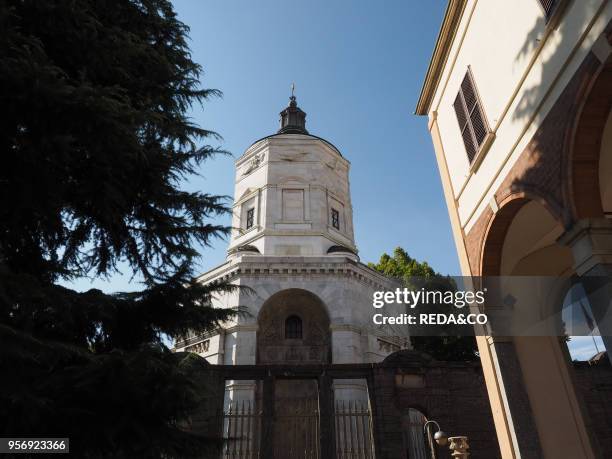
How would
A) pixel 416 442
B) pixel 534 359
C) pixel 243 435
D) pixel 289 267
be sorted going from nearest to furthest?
pixel 534 359 → pixel 243 435 → pixel 416 442 → pixel 289 267

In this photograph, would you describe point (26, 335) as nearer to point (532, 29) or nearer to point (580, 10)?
point (580, 10)

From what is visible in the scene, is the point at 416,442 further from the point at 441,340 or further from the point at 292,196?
the point at 292,196

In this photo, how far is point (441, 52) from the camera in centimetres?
1055

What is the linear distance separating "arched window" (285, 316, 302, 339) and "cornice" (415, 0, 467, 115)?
1234cm

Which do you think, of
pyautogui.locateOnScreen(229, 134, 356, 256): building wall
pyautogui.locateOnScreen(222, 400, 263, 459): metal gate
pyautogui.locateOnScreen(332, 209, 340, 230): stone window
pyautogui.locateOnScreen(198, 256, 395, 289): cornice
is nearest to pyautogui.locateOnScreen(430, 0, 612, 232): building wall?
pyautogui.locateOnScreen(222, 400, 263, 459): metal gate

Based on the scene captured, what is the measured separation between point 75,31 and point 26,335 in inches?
166

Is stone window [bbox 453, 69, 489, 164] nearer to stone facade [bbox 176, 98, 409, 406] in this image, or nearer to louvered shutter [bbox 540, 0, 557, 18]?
louvered shutter [bbox 540, 0, 557, 18]

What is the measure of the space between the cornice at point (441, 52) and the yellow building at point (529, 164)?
0.10 feet

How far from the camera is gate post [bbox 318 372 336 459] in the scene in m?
12.1

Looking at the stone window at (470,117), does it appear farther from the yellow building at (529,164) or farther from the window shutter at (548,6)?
the window shutter at (548,6)

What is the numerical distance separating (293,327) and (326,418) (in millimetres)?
8422

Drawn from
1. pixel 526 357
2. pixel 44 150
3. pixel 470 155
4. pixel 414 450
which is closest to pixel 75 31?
pixel 44 150

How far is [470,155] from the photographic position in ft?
30.9

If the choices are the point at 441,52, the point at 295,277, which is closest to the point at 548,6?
the point at 441,52
